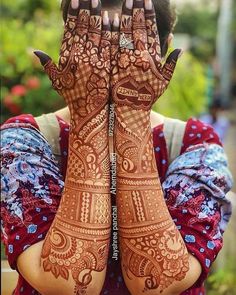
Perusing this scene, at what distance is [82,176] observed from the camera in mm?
1771

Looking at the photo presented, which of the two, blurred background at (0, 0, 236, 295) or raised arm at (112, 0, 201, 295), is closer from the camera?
raised arm at (112, 0, 201, 295)

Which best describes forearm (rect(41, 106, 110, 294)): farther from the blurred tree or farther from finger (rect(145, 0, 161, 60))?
the blurred tree

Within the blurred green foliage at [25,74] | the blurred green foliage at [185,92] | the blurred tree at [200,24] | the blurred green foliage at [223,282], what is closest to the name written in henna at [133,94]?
the blurred green foliage at [223,282]

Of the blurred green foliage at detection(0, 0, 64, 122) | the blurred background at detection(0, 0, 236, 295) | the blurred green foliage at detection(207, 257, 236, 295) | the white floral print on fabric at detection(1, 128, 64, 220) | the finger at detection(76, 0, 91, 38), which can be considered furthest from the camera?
the blurred green foliage at detection(0, 0, 64, 122)

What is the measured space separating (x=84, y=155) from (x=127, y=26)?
34 cm

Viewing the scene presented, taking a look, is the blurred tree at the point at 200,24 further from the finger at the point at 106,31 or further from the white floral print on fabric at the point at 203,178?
the finger at the point at 106,31

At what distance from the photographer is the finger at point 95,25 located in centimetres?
173

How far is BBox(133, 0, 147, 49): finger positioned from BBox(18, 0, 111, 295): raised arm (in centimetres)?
7

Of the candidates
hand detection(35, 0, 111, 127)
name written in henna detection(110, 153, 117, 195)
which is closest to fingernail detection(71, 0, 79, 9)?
hand detection(35, 0, 111, 127)

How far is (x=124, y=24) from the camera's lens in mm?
1743

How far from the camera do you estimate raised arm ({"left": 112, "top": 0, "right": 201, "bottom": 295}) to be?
68.7 inches

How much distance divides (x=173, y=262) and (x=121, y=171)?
265 mm

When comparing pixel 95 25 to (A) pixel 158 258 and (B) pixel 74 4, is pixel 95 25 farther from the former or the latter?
(A) pixel 158 258

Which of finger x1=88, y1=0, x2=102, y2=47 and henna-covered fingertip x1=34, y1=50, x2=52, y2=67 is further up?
finger x1=88, y1=0, x2=102, y2=47
